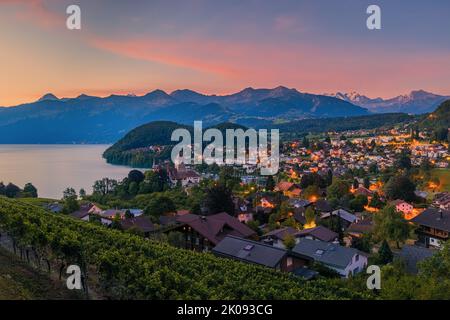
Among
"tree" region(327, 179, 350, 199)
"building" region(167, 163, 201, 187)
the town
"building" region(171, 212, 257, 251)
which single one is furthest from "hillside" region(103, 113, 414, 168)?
"building" region(171, 212, 257, 251)

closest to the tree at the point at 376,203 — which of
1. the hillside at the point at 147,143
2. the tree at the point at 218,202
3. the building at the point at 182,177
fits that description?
the tree at the point at 218,202

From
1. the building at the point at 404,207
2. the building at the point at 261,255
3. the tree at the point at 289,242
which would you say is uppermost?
the building at the point at 261,255

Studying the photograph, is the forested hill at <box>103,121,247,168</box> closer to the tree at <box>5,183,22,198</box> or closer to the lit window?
the tree at <box>5,183,22,198</box>

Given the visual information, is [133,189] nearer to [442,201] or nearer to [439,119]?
[442,201]

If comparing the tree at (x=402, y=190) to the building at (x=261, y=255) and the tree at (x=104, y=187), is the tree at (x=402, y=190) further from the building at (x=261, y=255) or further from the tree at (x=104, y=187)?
the tree at (x=104, y=187)

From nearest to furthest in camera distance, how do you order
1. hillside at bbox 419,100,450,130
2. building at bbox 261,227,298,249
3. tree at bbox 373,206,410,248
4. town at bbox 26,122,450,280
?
town at bbox 26,122,450,280, building at bbox 261,227,298,249, tree at bbox 373,206,410,248, hillside at bbox 419,100,450,130

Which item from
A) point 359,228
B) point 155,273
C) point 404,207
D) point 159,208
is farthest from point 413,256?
point 159,208
